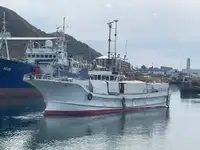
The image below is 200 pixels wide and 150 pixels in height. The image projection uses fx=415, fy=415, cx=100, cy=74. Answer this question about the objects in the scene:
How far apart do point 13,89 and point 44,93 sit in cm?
1356

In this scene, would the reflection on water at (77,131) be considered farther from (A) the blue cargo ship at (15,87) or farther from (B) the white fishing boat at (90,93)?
(A) the blue cargo ship at (15,87)

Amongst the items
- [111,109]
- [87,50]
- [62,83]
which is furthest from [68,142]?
[87,50]

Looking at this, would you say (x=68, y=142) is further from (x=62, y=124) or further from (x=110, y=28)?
(x=110, y=28)

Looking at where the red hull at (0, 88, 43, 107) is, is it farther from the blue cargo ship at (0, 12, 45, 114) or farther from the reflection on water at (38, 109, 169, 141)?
the reflection on water at (38, 109, 169, 141)

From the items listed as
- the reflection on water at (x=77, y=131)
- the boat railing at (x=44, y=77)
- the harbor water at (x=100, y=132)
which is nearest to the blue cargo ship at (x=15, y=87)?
the harbor water at (x=100, y=132)

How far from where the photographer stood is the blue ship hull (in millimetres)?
49463

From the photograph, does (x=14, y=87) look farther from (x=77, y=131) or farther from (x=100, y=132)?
(x=100, y=132)

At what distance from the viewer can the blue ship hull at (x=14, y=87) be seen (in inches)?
1947

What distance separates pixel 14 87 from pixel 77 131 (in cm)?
2011

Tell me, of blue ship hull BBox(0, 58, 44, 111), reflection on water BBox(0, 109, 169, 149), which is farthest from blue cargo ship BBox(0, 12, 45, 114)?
reflection on water BBox(0, 109, 169, 149)

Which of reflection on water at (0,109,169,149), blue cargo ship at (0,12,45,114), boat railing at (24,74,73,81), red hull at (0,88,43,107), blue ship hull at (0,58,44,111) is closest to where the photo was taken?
reflection on water at (0,109,169,149)

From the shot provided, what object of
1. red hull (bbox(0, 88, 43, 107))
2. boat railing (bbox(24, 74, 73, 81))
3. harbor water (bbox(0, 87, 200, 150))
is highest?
boat railing (bbox(24, 74, 73, 81))

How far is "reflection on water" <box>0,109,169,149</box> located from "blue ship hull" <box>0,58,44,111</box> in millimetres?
10919

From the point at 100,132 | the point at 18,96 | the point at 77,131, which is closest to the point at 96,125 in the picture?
the point at 100,132
